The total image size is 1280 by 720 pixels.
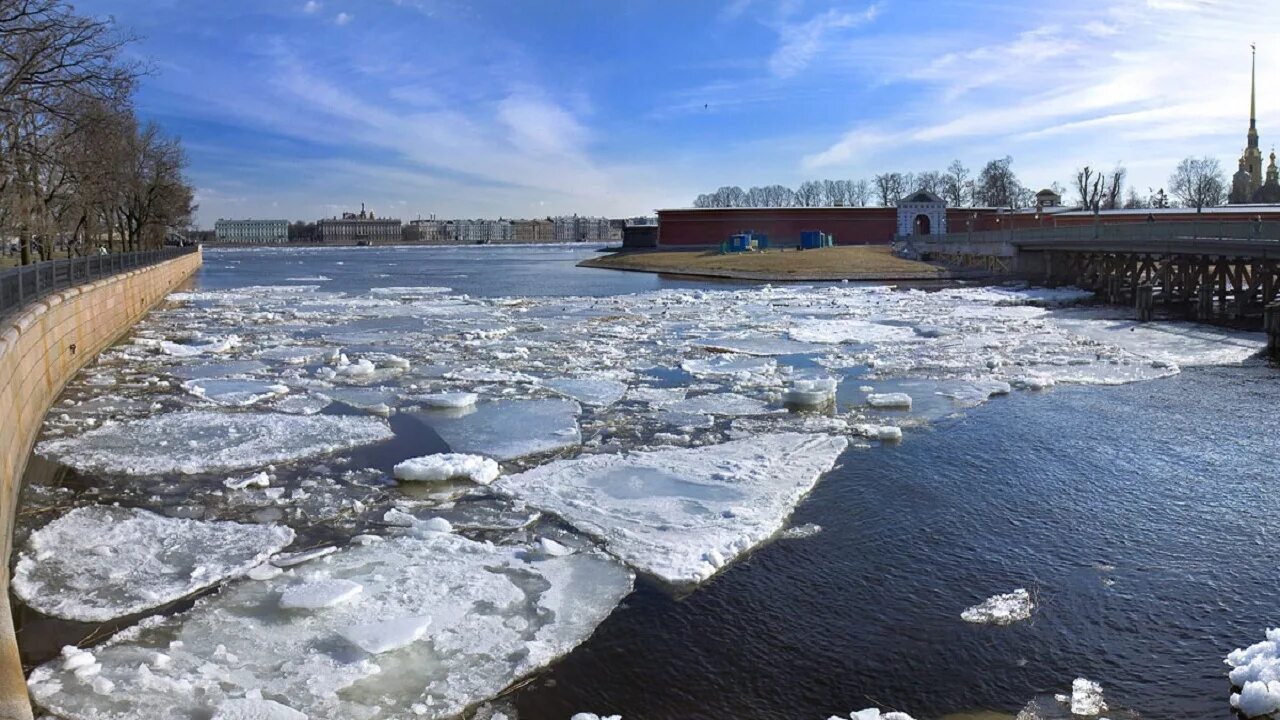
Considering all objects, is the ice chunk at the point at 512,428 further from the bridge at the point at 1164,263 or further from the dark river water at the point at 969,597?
the bridge at the point at 1164,263

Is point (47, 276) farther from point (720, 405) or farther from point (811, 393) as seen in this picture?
point (811, 393)

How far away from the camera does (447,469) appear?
36.2 feet

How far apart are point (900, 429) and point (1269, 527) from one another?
5062 mm

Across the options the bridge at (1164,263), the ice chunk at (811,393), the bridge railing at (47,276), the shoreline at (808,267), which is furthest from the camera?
the shoreline at (808,267)

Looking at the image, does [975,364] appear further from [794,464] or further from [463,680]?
[463,680]

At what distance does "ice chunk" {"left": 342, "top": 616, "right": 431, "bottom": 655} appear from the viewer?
21.7 feet

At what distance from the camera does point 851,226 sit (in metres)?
99.4

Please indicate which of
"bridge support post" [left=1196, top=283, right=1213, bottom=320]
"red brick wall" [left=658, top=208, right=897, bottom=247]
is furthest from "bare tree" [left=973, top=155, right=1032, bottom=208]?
"bridge support post" [left=1196, top=283, right=1213, bottom=320]

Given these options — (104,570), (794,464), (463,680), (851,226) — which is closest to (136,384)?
(104,570)

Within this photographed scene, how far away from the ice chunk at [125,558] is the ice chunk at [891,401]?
9.89m

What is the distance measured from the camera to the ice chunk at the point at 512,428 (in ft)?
41.5

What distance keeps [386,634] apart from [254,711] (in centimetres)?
122

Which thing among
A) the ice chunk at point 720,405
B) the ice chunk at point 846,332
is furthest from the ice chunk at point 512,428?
the ice chunk at point 846,332

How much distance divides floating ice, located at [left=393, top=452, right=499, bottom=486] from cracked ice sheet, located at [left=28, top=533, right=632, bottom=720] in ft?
7.48
